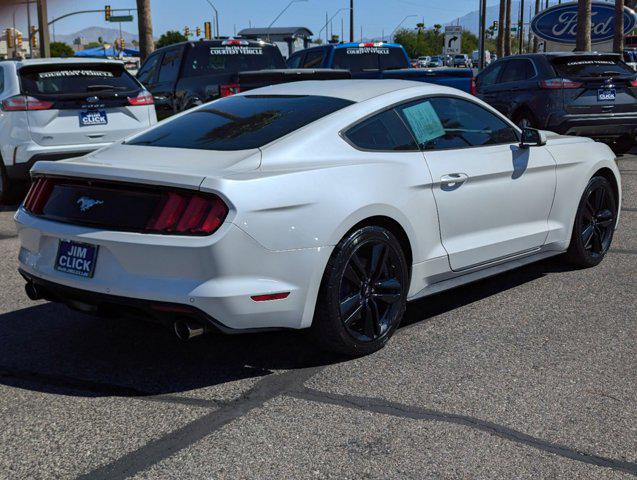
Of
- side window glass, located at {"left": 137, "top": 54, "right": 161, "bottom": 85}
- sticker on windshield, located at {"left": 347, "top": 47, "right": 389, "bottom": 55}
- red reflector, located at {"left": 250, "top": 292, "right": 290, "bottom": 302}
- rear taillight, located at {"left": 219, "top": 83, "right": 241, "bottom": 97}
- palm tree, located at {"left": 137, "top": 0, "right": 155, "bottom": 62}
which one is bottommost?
red reflector, located at {"left": 250, "top": 292, "right": 290, "bottom": 302}

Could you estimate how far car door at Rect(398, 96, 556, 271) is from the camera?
16.3ft

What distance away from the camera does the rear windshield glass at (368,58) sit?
1627 cm

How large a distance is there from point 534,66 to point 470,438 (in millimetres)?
11096

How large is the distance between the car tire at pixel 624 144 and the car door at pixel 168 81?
717 cm

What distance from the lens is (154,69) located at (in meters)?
14.2

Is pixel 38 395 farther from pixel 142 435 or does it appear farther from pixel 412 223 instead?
pixel 412 223

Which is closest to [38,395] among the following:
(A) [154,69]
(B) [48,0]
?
(B) [48,0]

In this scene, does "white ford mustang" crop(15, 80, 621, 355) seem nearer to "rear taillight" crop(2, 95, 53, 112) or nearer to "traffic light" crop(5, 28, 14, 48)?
"traffic light" crop(5, 28, 14, 48)

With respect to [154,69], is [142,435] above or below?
below

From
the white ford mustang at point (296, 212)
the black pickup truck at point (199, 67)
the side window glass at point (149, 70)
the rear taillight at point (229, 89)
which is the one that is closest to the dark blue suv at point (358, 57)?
the black pickup truck at point (199, 67)

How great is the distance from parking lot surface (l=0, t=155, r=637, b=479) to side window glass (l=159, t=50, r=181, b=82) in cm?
842

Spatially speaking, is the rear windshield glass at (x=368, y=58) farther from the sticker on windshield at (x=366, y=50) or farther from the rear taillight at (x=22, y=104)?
the rear taillight at (x=22, y=104)

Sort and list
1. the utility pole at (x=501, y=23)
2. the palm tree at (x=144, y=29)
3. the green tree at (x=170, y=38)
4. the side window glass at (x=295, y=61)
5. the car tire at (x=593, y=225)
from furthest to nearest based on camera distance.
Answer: the green tree at (x=170, y=38) < the utility pole at (x=501, y=23) < the palm tree at (x=144, y=29) < the side window glass at (x=295, y=61) < the car tire at (x=593, y=225)

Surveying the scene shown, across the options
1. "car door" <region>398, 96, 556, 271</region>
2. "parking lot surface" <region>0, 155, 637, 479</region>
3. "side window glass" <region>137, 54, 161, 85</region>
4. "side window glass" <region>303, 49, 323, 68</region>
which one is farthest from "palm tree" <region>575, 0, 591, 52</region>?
"parking lot surface" <region>0, 155, 637, 479</region>
